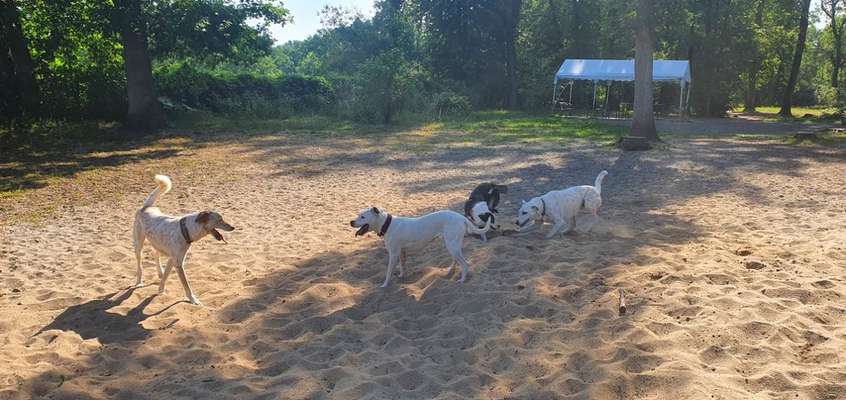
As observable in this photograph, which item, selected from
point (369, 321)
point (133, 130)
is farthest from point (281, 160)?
point (369, 321)

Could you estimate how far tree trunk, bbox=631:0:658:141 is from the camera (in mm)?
19078

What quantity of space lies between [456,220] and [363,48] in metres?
41.7

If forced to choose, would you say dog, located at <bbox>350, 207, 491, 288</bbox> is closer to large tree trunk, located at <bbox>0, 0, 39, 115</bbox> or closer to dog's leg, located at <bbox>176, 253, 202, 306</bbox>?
dog's leg, located at <bbox>176, 253, 202, 306</bbox>

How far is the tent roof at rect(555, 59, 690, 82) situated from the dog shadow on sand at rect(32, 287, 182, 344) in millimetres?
32383

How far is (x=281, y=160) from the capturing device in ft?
55.0

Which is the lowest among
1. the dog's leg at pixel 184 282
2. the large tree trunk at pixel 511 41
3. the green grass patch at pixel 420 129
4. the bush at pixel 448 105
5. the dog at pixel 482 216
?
the dog's leg at pixel 184 282

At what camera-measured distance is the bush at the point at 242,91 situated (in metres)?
26.9

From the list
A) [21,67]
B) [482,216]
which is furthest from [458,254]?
[21,67]

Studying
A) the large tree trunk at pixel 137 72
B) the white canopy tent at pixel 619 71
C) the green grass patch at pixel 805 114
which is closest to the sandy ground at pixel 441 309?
the large tree trunk at pixel 137 72

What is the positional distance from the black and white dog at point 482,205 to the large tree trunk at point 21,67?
17912 millimetres

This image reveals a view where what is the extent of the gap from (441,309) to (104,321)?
3.23 meters

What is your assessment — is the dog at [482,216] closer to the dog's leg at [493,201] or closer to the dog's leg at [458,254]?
the dog's leg at [493,201]

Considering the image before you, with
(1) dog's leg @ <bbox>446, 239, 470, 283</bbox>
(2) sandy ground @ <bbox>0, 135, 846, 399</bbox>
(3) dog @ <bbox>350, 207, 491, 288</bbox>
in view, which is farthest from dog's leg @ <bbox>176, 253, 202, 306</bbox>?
(1) dog's leg @ <bbox>446, 239, 470, 283</bbox>

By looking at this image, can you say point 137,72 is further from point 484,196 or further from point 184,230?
point 184,230
